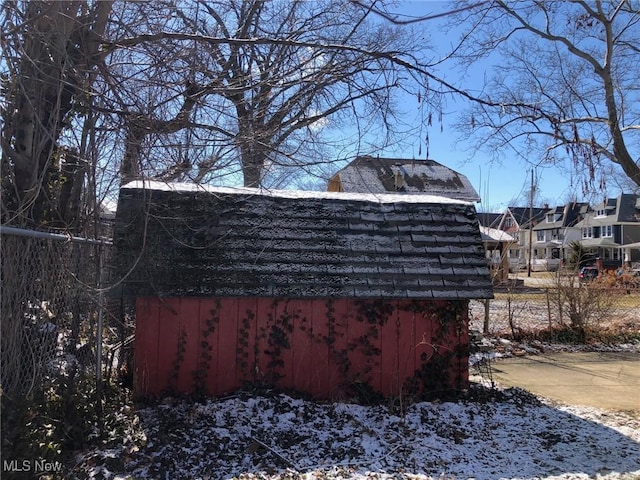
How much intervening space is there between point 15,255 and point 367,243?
407 cm

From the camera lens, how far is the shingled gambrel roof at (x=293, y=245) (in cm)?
562

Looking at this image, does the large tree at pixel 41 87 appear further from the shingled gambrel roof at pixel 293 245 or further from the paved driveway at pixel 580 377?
the paved driveway at pixel 580 377

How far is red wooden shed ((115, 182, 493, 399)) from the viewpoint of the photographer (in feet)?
18.5

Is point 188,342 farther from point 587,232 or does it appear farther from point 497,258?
point 587,232

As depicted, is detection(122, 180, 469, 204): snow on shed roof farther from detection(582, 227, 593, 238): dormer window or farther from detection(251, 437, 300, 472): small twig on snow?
detection(582, 227, 593, 238): dormer window

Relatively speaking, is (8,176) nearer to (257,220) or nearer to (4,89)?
(4,89)

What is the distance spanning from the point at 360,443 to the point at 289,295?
183 centimetres

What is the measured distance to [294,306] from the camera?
19.5 ft

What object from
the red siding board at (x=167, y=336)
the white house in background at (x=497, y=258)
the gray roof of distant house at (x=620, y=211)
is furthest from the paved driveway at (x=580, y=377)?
the gray roof of distant house at (x=620, y=211)

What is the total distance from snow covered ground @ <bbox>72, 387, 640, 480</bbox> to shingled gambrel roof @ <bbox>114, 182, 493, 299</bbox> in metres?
1.37

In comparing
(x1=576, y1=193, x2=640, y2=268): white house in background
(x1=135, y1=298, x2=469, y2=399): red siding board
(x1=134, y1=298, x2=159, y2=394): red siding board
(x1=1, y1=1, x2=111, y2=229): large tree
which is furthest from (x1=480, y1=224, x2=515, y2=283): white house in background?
(x1=576, y1=193, x2=640, y2=268): white house in background

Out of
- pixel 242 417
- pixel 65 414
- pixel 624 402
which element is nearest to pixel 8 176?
pixel 65 414

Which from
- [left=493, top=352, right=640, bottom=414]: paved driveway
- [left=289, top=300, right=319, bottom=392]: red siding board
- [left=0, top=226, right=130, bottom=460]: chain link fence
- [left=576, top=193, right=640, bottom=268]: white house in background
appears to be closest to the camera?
[left=0, top=226, right=130, bottom=460]: chain link fence

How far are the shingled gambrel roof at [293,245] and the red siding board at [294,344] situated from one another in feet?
0.99
